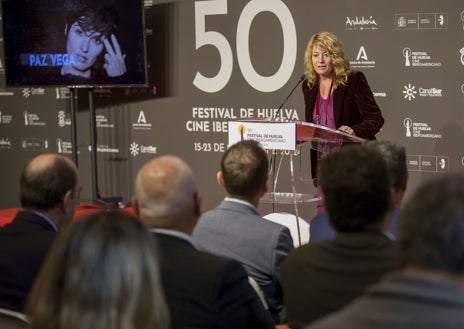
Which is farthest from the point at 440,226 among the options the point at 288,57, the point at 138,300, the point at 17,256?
the point at 288,57

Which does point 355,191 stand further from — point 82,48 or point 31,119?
point 31,119

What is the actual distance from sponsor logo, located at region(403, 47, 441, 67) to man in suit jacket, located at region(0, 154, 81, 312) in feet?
12.0

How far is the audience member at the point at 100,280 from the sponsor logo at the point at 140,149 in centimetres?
612

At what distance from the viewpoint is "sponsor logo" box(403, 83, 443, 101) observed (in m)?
6.18

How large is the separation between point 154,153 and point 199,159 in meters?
0.48

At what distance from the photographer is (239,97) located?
723 cm

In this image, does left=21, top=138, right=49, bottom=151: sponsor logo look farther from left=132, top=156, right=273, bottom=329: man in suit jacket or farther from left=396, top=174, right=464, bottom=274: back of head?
left=396, top=174, right=464, bottom=274: back of head

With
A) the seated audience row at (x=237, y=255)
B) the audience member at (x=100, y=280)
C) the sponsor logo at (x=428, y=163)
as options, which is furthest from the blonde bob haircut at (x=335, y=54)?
the audience member at (x=100, y=280)

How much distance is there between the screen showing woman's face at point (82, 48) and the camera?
7234mm

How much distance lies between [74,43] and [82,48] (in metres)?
0.09

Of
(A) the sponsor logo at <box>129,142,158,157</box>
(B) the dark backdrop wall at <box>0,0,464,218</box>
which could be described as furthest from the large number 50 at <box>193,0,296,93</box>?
(A) the sponsor logo at <box>129,142,158,157</box>

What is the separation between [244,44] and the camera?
712 centimetres

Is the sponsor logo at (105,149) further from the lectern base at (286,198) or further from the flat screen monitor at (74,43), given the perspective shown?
the lectern base at (286,198)

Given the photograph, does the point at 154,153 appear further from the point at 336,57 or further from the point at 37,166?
the point at 37,166
